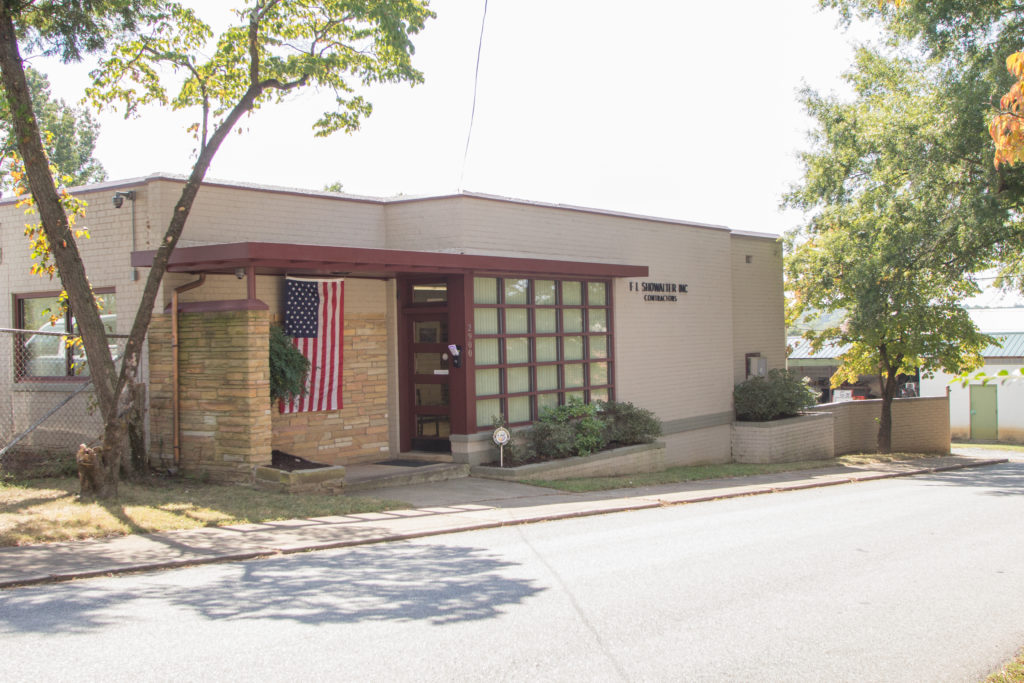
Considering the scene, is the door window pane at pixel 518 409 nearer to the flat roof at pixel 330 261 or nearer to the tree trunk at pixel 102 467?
the flat roof at pixel 330 261

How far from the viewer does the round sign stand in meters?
14.3

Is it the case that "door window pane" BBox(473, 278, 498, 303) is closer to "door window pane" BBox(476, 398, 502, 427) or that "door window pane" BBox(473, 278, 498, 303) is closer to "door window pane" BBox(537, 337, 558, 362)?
"door window pane" BBox(537, 337, 558, 362)

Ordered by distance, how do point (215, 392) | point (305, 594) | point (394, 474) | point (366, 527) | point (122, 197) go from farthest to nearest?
point (394, 474) → point (122, 197) → point (215, 392) → point (366, 527) → point (305, 594)

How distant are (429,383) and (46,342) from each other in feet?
20.2

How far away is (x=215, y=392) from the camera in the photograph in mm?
→ 12117

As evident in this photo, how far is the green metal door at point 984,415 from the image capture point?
37.1 m

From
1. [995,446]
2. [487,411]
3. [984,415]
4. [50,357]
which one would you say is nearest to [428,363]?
[487,411]

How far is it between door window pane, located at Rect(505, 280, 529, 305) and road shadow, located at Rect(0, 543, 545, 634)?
7788 millimetres

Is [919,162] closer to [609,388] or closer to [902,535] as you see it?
[609,388]

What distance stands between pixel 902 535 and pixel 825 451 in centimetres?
1331

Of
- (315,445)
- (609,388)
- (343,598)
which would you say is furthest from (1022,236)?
(343,598)

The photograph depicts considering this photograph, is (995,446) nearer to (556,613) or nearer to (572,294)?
(572,294)

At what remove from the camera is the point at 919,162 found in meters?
20.8

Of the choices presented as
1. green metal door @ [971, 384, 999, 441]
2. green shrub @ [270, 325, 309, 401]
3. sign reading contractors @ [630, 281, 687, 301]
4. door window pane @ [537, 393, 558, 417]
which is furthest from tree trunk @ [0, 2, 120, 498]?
green metal door @ [971, 384, 999, 441]
